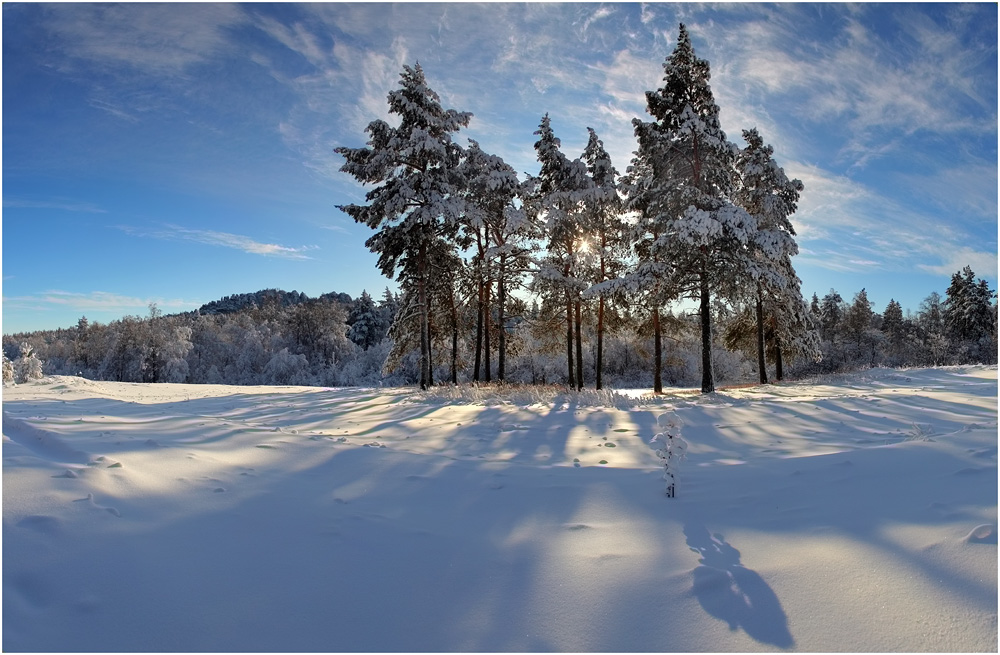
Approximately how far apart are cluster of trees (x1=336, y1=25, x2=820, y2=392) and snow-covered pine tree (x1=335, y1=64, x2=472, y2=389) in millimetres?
45

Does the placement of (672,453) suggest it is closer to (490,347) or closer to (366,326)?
(490,347)

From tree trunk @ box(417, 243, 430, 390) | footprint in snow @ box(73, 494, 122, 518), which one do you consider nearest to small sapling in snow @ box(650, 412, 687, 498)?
footprint in snow @ box(73, 494, 122, 518)

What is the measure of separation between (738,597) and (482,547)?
171 centimetres

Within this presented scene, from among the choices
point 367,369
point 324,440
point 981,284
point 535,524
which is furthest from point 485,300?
point 981,284

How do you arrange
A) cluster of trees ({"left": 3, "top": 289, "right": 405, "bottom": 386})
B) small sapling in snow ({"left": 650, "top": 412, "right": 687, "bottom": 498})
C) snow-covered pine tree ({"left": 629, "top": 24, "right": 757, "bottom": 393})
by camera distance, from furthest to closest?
cluster of trees ({"left": 3, "top": 289, "right": 405, "bottom": 386}) < snow-covered pine tree ({"left": 629, "top": 24, "right": 757, "bottom": 393}) < small sapling in snow ({"left": 650, "top": 412, "right": 687, "bottom": 498})

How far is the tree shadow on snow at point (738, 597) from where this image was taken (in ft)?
7.98

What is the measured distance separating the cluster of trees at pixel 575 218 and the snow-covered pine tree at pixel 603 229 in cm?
5

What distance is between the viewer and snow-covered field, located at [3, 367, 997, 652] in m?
2.42

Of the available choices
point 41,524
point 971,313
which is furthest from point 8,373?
point 971,313

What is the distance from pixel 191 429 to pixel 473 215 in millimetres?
12457

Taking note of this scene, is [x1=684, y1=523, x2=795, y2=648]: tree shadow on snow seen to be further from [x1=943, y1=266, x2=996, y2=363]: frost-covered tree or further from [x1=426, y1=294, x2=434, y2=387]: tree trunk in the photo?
[x1=943, y1=266, x2=996, y2=363]: frost-covered tree

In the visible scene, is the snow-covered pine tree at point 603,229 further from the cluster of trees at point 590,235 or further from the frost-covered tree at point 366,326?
the frost-covered tree at point 366,326

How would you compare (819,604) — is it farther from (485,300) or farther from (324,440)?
(485,300)

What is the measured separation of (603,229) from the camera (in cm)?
1991
